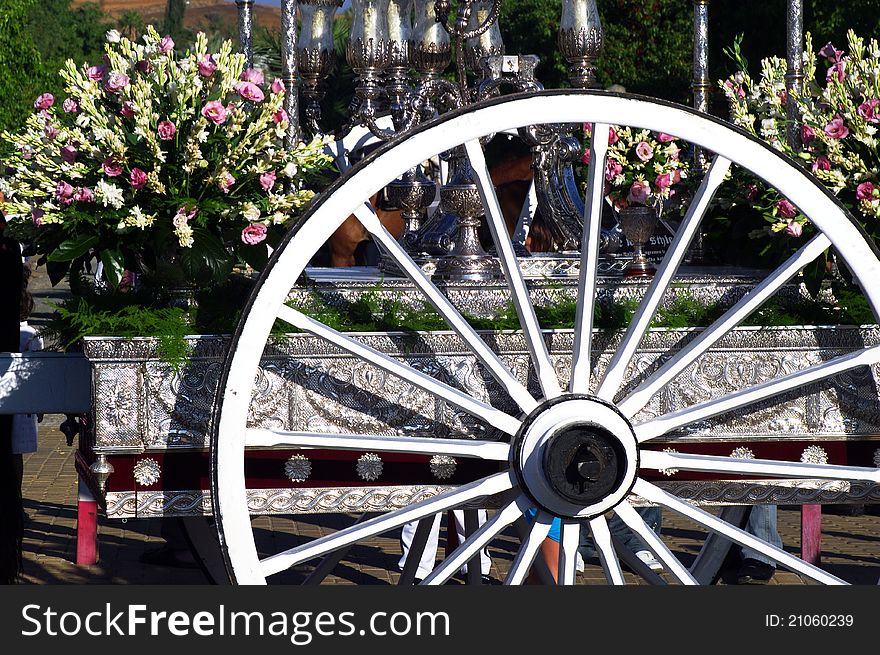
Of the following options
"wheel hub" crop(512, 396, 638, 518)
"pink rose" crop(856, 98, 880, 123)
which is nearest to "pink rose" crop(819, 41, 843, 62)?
"pink rose" crop(856, 98, 880, 123)

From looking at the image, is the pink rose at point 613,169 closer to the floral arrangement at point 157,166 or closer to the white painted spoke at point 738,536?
the floral arrangement at point 157,166

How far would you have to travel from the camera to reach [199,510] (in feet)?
10.7

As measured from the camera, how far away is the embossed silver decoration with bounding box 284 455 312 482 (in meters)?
3.27

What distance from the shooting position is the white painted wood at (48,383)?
3.35m

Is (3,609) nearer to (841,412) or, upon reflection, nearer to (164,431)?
(164,431)

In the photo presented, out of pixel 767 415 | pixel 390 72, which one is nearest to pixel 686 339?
pixel 767 415

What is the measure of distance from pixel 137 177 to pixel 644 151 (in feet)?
6.03

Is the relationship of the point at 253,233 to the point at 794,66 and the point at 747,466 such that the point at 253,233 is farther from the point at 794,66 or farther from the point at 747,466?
the point at 794,66

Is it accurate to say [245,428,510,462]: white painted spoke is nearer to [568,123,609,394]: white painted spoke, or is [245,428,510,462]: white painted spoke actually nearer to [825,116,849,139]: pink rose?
[568,123,609,394]: white painted spoke

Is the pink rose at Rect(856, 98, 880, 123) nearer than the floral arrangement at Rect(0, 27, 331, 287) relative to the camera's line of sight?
No

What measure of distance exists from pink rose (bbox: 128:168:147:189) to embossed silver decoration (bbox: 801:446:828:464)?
191 centimetres

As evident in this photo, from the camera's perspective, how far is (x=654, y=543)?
3082 millimetres

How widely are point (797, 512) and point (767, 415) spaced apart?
379 cm

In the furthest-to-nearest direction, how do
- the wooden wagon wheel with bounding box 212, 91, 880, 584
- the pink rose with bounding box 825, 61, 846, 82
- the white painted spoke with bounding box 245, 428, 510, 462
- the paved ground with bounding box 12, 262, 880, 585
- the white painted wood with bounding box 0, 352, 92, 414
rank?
the paved ground with bounding box 12, 262, 880, 585, the pink rose with bounding box 825, 61, 846, 82, the white painted wood with bounding box 0, 352, 92, 414, the white painted spoke with bounding box 245, 428, 510, 462, the wooden wagon wheel with bounding box 212, 91, 880, 584
